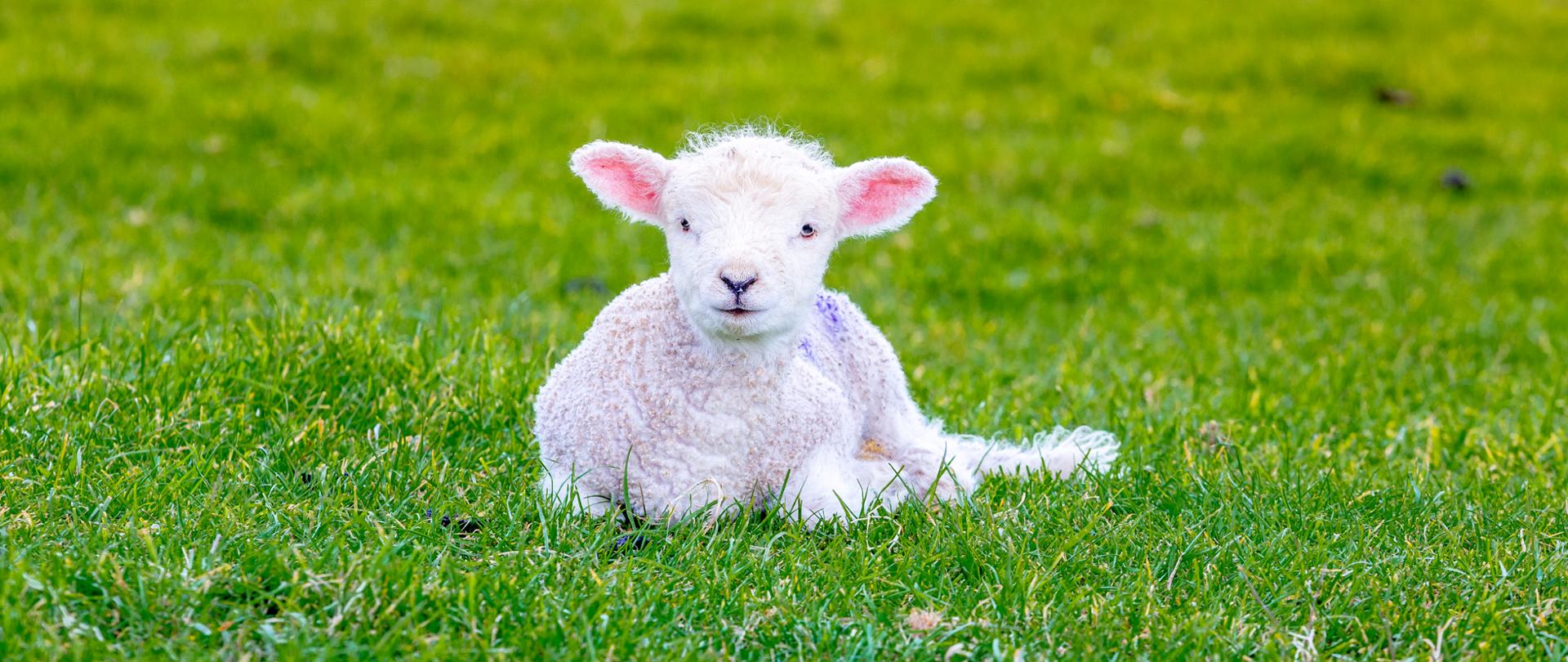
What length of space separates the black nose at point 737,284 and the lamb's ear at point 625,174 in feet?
1.50

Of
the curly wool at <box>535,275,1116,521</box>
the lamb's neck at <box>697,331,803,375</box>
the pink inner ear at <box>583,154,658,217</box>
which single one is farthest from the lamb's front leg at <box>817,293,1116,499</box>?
the pink inner ear at <box>583,154,658,217</box>

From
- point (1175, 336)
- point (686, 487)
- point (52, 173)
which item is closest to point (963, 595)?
point (686, 487)

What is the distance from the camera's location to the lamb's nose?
3.39m

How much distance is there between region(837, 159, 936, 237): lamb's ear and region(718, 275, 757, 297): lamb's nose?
47cm

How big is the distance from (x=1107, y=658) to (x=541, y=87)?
8202 mm

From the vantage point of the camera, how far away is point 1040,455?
4363mm

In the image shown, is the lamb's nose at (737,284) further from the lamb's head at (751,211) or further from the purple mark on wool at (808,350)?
the purple mark on wool at (808,350)

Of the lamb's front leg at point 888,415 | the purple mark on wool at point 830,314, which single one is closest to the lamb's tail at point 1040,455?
the lamb's front leg at point 888,415

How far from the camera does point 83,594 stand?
3.15m

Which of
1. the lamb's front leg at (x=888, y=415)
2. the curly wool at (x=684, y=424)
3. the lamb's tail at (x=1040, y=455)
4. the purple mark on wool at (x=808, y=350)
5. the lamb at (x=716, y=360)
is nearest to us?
the lamb at (x=716, y=360)

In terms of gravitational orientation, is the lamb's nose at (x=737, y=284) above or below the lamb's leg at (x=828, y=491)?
above

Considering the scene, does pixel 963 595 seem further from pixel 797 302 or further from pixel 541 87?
pixel 541 87

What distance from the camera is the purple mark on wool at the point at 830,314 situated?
4.14 m

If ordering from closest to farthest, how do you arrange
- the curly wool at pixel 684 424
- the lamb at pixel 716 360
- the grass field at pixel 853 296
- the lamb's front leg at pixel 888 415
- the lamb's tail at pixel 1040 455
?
1. the grass field at pixel 853 296
2. the lamb at pixel 716 360
3. the curly wool at pixel 684 424
4. the lamb's front leg at pixel 888 415
5. the lamb's tail at pixel 1040 455
